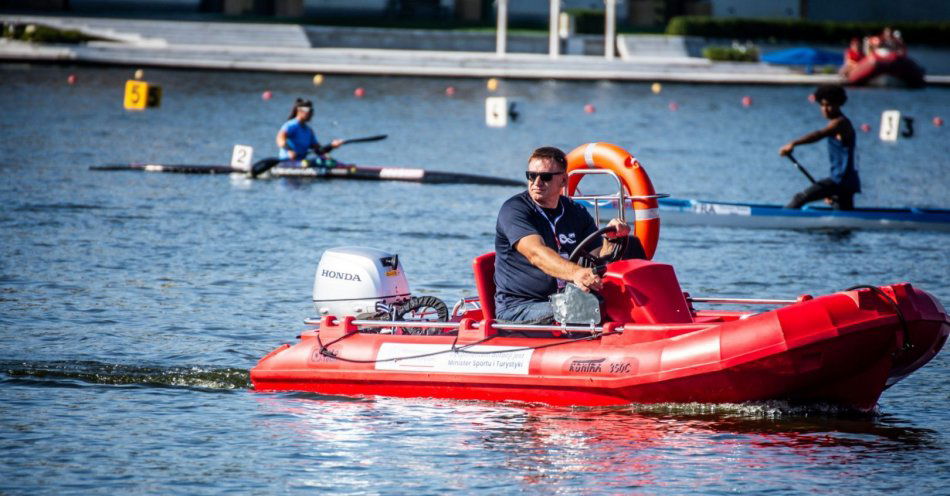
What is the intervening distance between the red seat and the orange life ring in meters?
1.72

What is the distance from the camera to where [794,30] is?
54.5m

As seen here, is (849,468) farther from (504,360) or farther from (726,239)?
(726,239)

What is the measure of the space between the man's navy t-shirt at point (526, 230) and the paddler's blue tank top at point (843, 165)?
8.71 metres

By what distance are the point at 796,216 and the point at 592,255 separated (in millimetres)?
10157

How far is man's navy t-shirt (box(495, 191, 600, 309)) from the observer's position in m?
10.0

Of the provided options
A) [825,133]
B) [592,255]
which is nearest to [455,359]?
[592,255]

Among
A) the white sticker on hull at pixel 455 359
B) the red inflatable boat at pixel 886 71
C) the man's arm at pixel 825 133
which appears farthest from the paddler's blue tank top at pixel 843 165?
the red inflatable boat at pixel 886 71

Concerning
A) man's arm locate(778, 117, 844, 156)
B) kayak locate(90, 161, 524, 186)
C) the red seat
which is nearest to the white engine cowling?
the red seat

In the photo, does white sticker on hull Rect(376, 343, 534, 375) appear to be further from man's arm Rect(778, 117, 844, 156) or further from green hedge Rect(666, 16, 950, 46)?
green hedge Rect(666, 16, 950, 46)

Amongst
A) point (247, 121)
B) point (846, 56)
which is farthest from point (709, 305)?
point (846, 56)

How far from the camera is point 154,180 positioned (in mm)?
23922

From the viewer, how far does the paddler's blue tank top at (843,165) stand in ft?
60.3

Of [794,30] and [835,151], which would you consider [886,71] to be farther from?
[835,151]

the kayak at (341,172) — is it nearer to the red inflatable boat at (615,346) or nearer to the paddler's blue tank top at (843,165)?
the paddler's blue tank top at (843,165)
